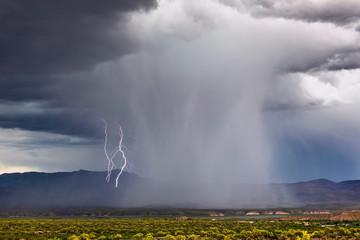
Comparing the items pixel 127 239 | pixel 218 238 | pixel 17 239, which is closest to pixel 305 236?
pixel 218 238

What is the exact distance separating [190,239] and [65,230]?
159 feet

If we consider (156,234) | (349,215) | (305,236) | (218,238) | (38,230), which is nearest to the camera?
(305,236)

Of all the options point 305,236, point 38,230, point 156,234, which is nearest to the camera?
point 305,236

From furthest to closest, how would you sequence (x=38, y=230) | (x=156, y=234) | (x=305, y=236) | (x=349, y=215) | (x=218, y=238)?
1. (x=349, y=215)
2. (x=38, y=230)
3. (x=156, y=234)
4. (x=218, y=238)
5. (x=305, y=236)

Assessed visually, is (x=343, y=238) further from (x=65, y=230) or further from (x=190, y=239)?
(x=65, y=230)

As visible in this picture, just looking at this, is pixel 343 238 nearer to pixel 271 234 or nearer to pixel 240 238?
pixel 271 234

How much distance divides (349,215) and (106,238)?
363 ft

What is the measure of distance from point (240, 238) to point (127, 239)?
2446cm

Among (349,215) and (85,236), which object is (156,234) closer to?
(85,236)

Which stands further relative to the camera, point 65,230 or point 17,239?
point 65,230

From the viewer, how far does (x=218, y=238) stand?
8031cm

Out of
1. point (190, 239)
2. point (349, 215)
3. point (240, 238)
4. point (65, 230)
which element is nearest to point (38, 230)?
point (65, 230)

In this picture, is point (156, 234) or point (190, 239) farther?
point (156, 234)

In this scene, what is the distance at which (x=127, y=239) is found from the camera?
8525cm
